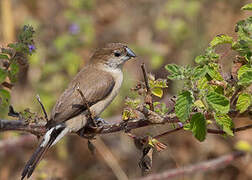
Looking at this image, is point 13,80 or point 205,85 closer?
point 205,85

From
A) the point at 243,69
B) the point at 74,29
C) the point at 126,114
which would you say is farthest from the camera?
the point at 74,29

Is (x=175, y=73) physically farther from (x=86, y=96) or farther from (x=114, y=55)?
(x=114, y=55)

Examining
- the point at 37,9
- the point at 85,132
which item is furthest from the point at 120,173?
the point at 37,9

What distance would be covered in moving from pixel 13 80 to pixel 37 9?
5.37 metres

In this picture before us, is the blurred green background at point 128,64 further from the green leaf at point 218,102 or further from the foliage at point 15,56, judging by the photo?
the green leaf at point 218,102

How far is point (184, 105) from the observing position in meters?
2.06

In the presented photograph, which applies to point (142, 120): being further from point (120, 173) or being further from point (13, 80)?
point (120, 173)

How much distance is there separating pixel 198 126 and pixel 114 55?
7.68 ft

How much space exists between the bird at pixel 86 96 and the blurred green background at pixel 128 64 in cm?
94

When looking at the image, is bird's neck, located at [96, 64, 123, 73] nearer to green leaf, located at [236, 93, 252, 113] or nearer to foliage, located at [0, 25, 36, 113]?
foliage, located at [0, 25, 36, 113]

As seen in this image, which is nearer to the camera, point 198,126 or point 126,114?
point 198,126

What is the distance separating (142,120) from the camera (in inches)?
92.7

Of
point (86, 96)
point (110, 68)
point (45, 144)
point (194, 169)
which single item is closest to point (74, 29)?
point (110, 68)

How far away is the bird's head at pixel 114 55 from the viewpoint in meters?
4.27
